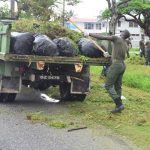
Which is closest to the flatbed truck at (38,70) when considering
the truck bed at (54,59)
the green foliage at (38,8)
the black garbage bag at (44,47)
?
the truck bed at (54,59)

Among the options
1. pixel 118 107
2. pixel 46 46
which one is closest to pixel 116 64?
pixel 118 107

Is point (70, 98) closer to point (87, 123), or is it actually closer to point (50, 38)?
point (50, 38)

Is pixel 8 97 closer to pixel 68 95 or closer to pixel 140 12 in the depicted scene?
pixel 68 95

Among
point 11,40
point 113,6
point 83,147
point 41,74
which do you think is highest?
point 113,6

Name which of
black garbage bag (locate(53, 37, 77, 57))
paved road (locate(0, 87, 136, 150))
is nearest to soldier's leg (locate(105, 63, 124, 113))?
black garbage bag (locate(53, 37, 77, 57))

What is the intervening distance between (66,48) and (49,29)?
1.38 m

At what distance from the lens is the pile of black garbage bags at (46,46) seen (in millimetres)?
11758

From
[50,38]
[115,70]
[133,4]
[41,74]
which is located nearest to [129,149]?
[115,70]

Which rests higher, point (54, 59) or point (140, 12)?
point (140, 12)

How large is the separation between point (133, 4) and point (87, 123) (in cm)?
3132

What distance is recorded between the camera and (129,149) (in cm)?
798

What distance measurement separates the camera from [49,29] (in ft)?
43.4

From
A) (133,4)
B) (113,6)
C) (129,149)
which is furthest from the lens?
(133,4)

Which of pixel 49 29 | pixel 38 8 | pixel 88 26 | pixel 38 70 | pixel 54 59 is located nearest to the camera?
pixel 54 59
